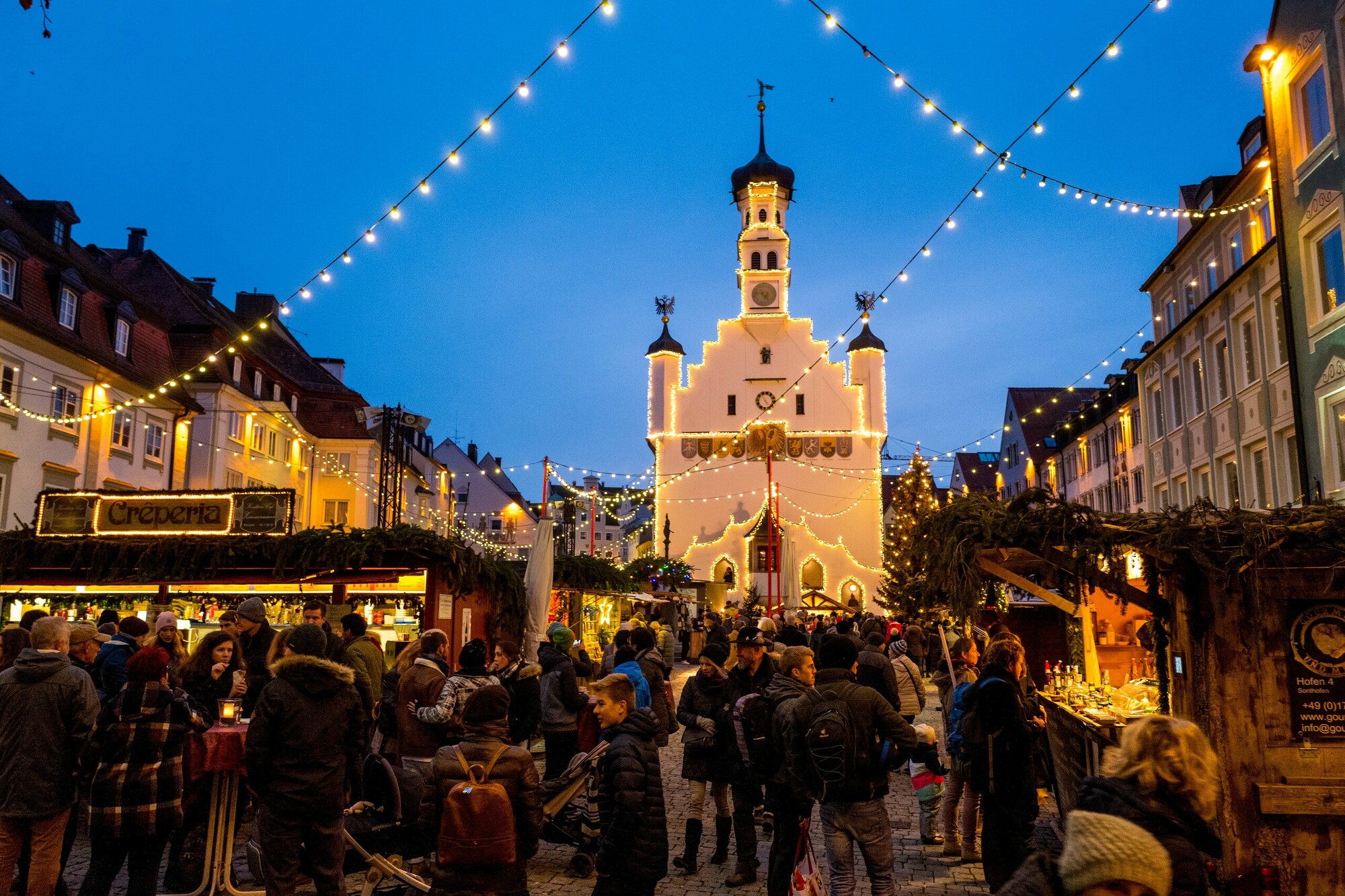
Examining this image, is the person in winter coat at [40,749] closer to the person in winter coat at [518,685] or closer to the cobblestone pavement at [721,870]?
the cobblestone pavement at [721,870]

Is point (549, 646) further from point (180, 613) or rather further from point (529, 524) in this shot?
point (529, 524)

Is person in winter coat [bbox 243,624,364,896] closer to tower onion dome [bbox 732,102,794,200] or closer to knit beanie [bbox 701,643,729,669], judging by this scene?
knit beanie [bbox 701,643,729,669]

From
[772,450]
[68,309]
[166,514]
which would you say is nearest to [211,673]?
[166,514]

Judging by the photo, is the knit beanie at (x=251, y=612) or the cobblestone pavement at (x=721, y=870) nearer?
the cobblestone pavement at (x=721, y=870)

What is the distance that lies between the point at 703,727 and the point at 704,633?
756 inches

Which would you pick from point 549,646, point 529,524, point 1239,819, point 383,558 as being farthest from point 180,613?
point 529,524

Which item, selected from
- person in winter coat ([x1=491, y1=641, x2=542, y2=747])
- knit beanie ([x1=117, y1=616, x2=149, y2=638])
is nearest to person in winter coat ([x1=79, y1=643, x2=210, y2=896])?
person in winter coat ([x1=491, y1=641, x2=542, y2=747])

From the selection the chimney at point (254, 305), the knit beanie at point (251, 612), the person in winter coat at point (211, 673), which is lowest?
the person in winter coat at point (211, 673)

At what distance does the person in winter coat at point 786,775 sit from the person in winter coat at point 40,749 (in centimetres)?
380

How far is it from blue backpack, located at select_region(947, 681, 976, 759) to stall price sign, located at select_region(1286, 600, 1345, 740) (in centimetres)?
182

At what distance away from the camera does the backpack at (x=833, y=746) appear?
4973 mm

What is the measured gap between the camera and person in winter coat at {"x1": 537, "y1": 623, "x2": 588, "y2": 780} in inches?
328

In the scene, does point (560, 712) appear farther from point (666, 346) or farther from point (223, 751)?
point (666, 346)

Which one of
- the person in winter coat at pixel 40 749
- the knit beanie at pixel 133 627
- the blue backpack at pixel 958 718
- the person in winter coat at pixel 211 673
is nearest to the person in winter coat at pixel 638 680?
the blue backpack at pixel 958 718
